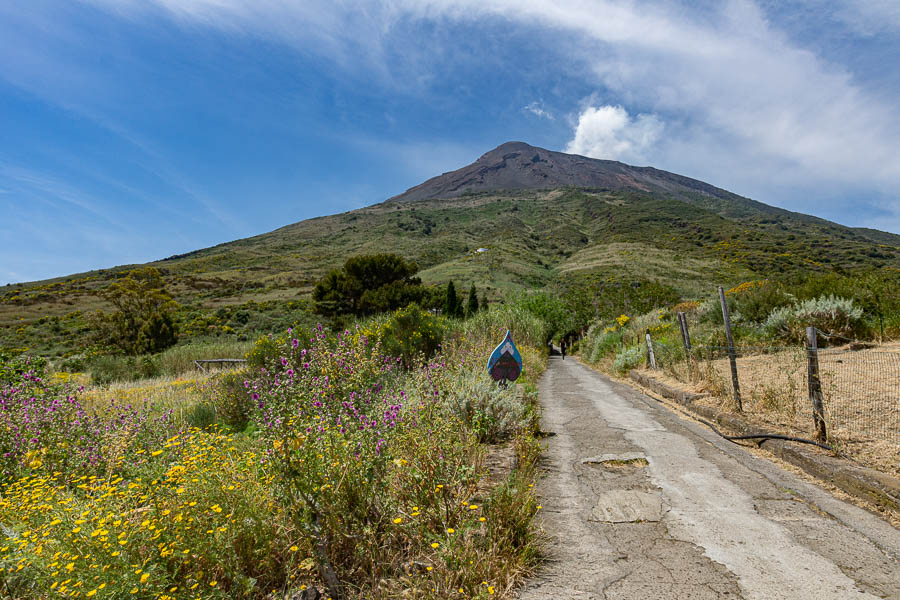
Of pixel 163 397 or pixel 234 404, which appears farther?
pixel 163 397

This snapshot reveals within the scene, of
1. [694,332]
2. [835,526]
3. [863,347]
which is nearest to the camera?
[835,526]

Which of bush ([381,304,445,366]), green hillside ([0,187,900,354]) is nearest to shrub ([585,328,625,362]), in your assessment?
green hillside ([0,187,900,354])

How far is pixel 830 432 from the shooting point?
465cm

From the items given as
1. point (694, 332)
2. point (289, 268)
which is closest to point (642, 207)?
point (289, 268)

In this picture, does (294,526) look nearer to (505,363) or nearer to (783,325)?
(505,363)

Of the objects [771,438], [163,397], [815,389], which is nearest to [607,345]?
[771,438]

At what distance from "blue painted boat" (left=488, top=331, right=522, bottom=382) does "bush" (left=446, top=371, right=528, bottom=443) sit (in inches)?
17.4

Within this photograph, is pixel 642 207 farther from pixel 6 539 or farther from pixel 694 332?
pixel 6 539

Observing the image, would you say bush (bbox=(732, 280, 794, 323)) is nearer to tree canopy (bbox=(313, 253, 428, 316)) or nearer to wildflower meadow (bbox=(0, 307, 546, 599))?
wildflower meadow (bbox=(0, 307, 546, 599))

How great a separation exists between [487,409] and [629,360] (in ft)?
33.1

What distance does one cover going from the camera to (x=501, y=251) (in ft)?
340

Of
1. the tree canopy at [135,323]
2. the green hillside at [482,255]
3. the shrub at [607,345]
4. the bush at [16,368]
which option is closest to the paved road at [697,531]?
the bush at [16,368]

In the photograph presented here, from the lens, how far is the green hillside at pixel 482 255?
2009 inches

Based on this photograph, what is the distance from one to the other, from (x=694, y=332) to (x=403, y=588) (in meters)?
12.0
